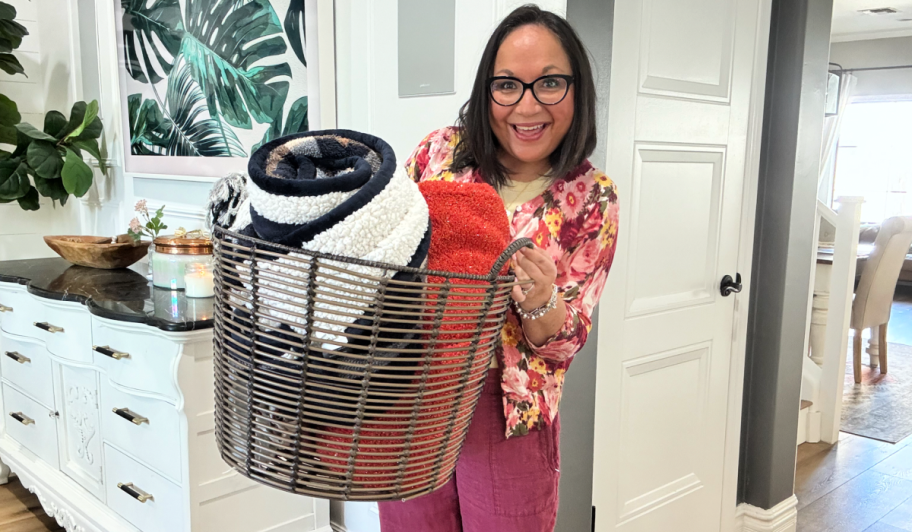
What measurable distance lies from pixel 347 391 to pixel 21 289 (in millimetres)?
2208

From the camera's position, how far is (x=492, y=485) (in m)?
1.11

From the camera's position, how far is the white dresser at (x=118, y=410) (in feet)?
5.82

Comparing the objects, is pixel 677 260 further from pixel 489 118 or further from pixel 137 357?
pixel 137 357

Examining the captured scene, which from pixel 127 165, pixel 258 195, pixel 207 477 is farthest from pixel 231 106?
pixel 258 195

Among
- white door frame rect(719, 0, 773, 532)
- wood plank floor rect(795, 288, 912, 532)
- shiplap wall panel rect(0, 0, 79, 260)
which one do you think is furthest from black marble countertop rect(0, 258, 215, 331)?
wood plank floor rect(795, 288, 912, 532)

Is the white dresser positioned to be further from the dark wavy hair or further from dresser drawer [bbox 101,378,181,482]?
the dark wavy hair

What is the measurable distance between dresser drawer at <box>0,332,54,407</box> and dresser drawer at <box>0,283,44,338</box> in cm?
4

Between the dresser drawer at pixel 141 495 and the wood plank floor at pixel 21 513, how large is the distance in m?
0.67

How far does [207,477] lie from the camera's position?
5.96 ft

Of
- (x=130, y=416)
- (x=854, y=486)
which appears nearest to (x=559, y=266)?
(x=130, y=416)

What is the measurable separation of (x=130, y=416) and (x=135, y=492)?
21cm

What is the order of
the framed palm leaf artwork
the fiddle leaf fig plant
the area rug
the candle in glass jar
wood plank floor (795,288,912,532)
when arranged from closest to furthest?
the candle in glass jar < the framed palm leaf artwork < wood plank floor (795,288,912,532) < the fiddle leaf fig plant < the area rug

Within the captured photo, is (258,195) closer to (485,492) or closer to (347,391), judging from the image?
(347,391)

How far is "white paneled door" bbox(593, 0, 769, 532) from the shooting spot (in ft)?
6.03
